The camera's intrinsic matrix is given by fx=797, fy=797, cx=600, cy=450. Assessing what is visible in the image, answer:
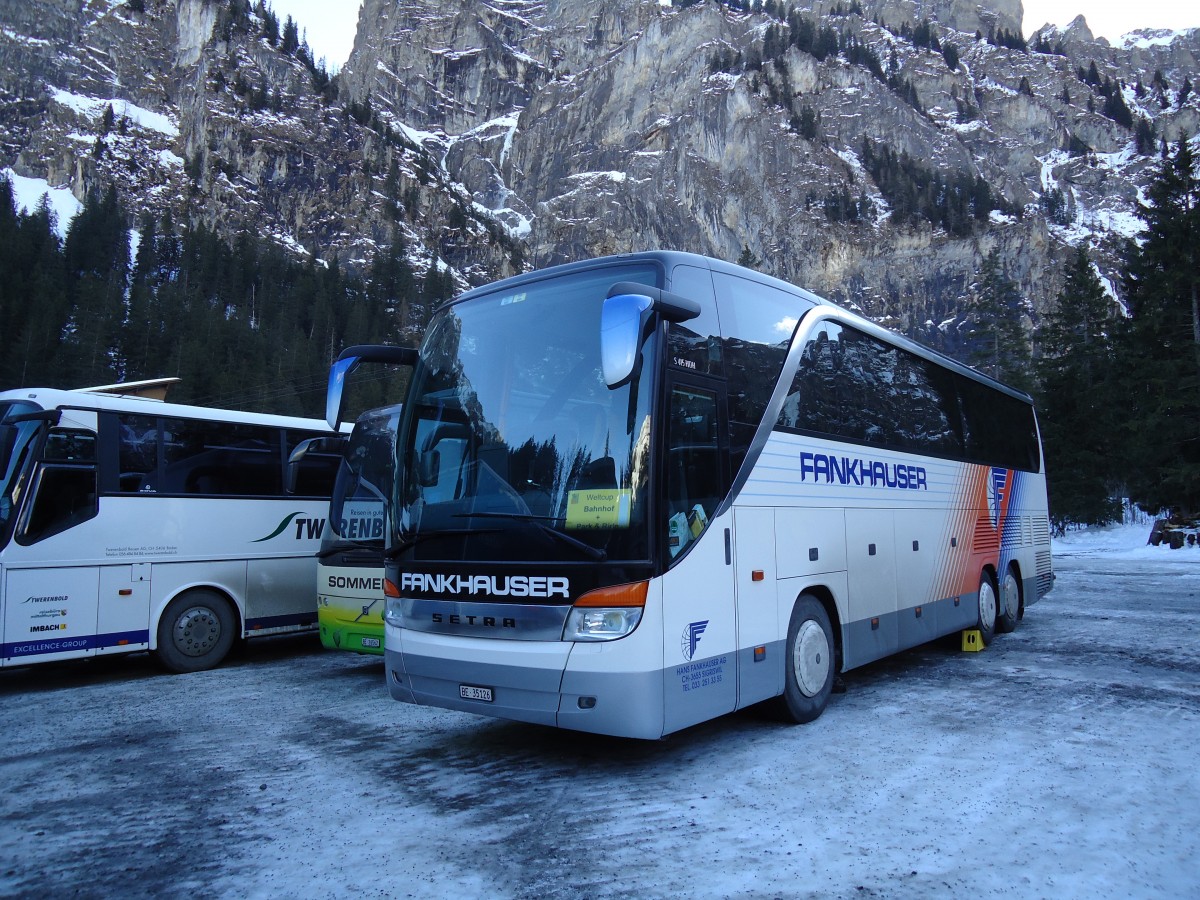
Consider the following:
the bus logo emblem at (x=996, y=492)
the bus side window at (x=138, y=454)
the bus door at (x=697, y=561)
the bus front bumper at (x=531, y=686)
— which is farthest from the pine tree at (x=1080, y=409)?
the bus front bumper at (x=531, y=686)

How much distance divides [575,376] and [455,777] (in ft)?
8.64

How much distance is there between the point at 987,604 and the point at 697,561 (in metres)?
6.65

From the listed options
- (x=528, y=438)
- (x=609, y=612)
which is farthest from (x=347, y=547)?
(x=609, y=612)

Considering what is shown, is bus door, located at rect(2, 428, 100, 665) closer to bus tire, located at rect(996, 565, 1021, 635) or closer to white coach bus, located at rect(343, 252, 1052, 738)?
white coach bus, located at rect(343, 252, 1052, 738)

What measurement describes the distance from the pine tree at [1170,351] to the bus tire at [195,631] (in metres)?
30.9

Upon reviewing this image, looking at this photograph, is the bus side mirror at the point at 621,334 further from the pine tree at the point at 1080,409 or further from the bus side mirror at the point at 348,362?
the pine tree at the point at 1080,409

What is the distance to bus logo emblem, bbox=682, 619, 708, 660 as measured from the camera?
4.84 metres

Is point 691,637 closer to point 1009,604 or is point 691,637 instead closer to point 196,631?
point 196,631

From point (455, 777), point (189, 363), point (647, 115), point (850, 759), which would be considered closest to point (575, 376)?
point (455, 777)

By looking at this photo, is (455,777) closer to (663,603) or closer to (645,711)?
A: (645,711)

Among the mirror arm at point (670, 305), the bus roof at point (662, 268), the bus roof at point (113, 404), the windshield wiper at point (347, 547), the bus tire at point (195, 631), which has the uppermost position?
the bus roof at point (662, 268)

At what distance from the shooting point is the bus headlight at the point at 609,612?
457 centimetres

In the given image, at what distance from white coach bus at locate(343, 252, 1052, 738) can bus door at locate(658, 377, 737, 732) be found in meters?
0.02

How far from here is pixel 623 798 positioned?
181 inches
